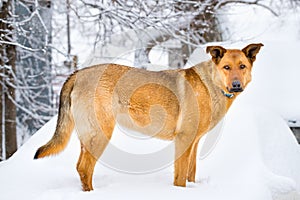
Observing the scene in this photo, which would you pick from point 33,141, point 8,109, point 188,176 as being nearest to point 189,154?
point 188,176

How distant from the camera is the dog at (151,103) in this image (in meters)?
3.44

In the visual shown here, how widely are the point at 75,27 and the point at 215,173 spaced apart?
26.0 feet

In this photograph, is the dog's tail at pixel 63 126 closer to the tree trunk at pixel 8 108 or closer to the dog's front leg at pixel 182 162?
the dog's front leg at pixel 182 162

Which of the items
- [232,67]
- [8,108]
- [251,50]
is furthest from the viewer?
[8,108]

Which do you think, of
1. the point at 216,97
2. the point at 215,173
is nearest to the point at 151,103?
the point at 216,97

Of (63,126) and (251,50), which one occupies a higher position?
(251,50)

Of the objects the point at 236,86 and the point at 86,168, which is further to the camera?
the point at 86,168

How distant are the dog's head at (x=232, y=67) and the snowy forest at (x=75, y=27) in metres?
2.32

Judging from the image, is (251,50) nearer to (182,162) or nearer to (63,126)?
(182,162)

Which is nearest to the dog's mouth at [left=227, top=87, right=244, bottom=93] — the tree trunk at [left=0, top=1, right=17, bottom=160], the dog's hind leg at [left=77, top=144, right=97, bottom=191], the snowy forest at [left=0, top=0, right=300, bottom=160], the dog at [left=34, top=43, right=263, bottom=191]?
the dog at [left=34, top=43, right=263, bottom=191]

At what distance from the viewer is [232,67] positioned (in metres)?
3.46

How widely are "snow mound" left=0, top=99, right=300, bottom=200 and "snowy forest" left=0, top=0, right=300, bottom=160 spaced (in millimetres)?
1622

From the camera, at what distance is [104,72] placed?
11.8ft

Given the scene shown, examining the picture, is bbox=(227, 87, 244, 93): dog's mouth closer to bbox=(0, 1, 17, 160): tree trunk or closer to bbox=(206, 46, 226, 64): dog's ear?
bbox=(206, 46, 226, 64): dog's ear
